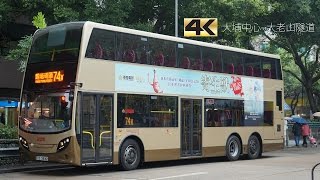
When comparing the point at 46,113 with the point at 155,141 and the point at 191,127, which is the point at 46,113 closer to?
the point at 155,141

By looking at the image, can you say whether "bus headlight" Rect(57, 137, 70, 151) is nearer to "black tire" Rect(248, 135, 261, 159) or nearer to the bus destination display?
the bus destination display

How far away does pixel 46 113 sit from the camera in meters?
14.3

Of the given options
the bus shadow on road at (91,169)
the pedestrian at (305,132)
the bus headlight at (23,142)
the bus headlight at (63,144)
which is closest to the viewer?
the bus headlight at (63,144)

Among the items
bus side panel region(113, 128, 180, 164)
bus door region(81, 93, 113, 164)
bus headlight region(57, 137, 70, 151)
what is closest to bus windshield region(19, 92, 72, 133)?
bus headlight region(57, 137, 70, 151)

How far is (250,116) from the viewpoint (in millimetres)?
20344

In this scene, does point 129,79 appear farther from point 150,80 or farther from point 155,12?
point 155,12

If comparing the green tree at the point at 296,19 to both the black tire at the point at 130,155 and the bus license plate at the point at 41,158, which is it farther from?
the bus license plate at the point at 41,158

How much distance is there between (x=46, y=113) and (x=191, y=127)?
547 cm

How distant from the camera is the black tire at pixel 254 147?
806 inches

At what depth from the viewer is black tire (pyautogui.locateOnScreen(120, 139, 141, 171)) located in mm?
15242

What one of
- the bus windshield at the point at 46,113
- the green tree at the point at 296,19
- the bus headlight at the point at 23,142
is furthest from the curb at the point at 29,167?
the green tree at the point at 296,19
